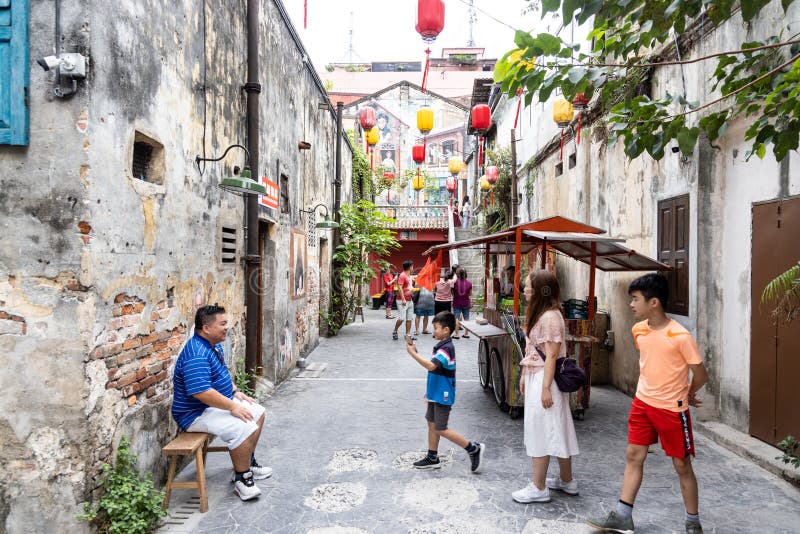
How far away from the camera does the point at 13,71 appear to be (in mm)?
3148

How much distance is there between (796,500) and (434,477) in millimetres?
2686

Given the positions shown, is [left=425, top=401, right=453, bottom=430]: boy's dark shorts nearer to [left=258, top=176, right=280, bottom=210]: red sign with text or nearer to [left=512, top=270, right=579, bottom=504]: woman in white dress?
[left=512, top=270, right=579, bottom=504]: woman in white dress

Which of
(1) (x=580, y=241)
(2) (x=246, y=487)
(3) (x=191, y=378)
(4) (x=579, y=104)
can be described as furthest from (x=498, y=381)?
(4) (x=579, y=104)

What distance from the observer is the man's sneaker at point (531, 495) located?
13.0 feet

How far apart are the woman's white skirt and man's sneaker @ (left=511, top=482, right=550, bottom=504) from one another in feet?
0.91

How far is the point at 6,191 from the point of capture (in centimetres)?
319

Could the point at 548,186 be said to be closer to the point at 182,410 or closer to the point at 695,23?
the point at 695,23

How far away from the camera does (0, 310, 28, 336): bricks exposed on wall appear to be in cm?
316

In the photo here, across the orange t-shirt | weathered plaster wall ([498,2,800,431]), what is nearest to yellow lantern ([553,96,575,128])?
weathered plaster wall ([498,2,800,431])

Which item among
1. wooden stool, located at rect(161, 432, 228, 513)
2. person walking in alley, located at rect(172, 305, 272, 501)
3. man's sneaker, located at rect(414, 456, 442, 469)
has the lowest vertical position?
man's sneaker, located at rect(414, 456, 442, 469)

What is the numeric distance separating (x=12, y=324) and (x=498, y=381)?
195 inches

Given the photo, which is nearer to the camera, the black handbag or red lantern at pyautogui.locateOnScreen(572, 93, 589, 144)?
the black handbag

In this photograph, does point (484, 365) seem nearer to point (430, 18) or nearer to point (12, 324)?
point (430, 18)

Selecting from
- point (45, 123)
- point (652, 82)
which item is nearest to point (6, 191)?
point (45, 123)
